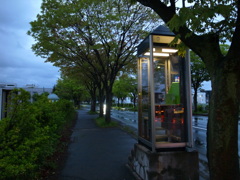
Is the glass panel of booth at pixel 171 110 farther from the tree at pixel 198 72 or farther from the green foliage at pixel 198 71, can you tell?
the green foliage at pixel 198 71

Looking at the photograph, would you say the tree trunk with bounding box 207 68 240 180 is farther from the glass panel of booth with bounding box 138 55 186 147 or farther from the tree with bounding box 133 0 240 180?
the glass panel of booth with bounding box 138 55 186 147

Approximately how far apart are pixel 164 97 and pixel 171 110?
41cm

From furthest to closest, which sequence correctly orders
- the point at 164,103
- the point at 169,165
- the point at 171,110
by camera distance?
the point at 164,103, the point at 171,110, the point at 169,165

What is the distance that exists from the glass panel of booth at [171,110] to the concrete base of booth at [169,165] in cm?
36

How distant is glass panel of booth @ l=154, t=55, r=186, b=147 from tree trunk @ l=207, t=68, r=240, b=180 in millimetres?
1414

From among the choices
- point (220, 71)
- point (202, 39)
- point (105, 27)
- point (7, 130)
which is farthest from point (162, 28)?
point (105, 27)

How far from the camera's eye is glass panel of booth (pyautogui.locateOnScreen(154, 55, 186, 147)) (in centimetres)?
443

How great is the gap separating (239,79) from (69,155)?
5.35 meters

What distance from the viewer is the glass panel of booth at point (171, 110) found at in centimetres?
443

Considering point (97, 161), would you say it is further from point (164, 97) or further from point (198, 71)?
point (198, 71)

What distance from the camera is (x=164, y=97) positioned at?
4.80 metres

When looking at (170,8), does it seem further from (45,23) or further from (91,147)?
(45,23)

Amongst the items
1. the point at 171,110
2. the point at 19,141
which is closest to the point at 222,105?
the point at 171,110

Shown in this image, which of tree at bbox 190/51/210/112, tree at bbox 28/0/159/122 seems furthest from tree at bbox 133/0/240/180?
tree at bbox 190/51/210/112
